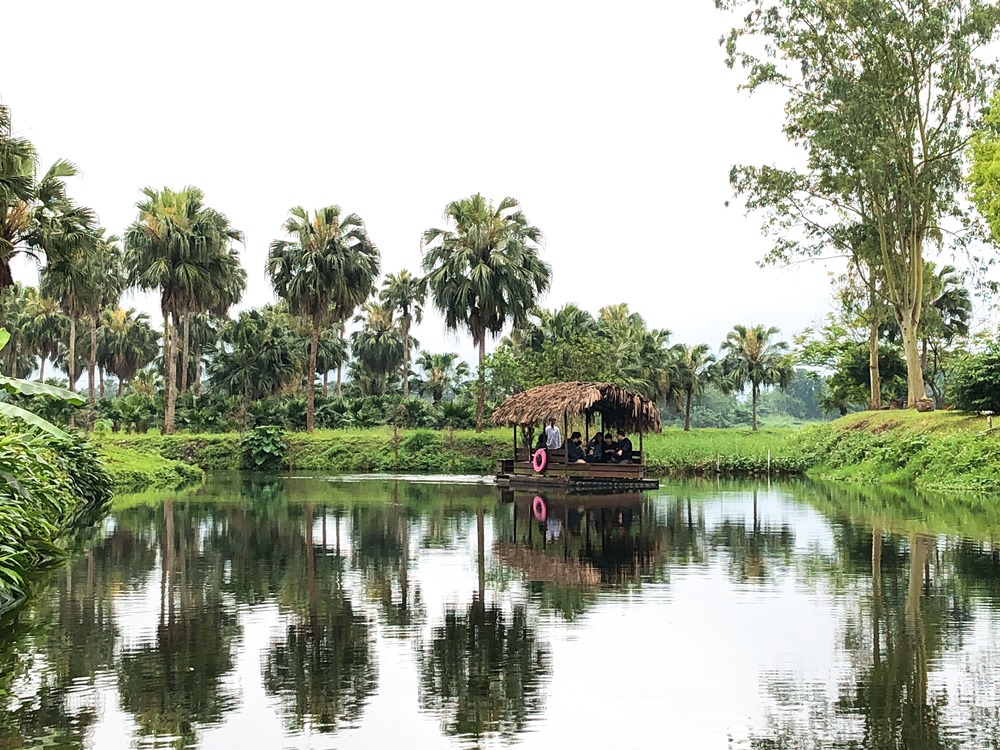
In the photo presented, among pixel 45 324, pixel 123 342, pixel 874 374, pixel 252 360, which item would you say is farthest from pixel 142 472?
pixel 123 342

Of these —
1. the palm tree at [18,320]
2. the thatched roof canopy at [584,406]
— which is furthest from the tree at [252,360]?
the thatched roof canopy at [584,406]

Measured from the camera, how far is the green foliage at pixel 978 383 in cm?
2881

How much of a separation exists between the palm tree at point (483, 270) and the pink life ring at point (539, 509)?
20.4 m

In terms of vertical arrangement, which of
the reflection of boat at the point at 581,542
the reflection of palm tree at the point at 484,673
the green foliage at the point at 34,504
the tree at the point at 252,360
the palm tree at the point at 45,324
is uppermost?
the palm tree at the point at 45,324

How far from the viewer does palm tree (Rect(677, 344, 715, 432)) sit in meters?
67.3

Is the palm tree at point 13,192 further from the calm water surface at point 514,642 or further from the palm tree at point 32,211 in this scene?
the calm water surface at point 514,642

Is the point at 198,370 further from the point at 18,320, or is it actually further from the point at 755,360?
the point at 755,360

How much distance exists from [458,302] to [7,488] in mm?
33793

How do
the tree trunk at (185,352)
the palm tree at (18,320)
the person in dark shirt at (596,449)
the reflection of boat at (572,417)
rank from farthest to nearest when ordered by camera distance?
the palm tree at (18,320), the tree trunk at (185,352), the person in dark shirt at (596,449), the reflection of boat at (572,417)

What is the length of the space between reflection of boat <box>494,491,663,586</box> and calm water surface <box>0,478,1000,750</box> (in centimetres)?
9

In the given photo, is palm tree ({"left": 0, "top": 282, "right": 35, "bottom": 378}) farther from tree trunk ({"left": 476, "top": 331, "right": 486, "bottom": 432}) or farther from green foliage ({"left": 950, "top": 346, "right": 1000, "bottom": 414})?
green foliage ({"left": 950, "top": 346, "right": 1000, "bottom": 414})

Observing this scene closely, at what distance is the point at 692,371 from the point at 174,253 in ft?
115

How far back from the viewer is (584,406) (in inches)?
1085

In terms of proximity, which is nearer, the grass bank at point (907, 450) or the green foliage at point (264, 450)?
the grass bank at point (907, 450)
